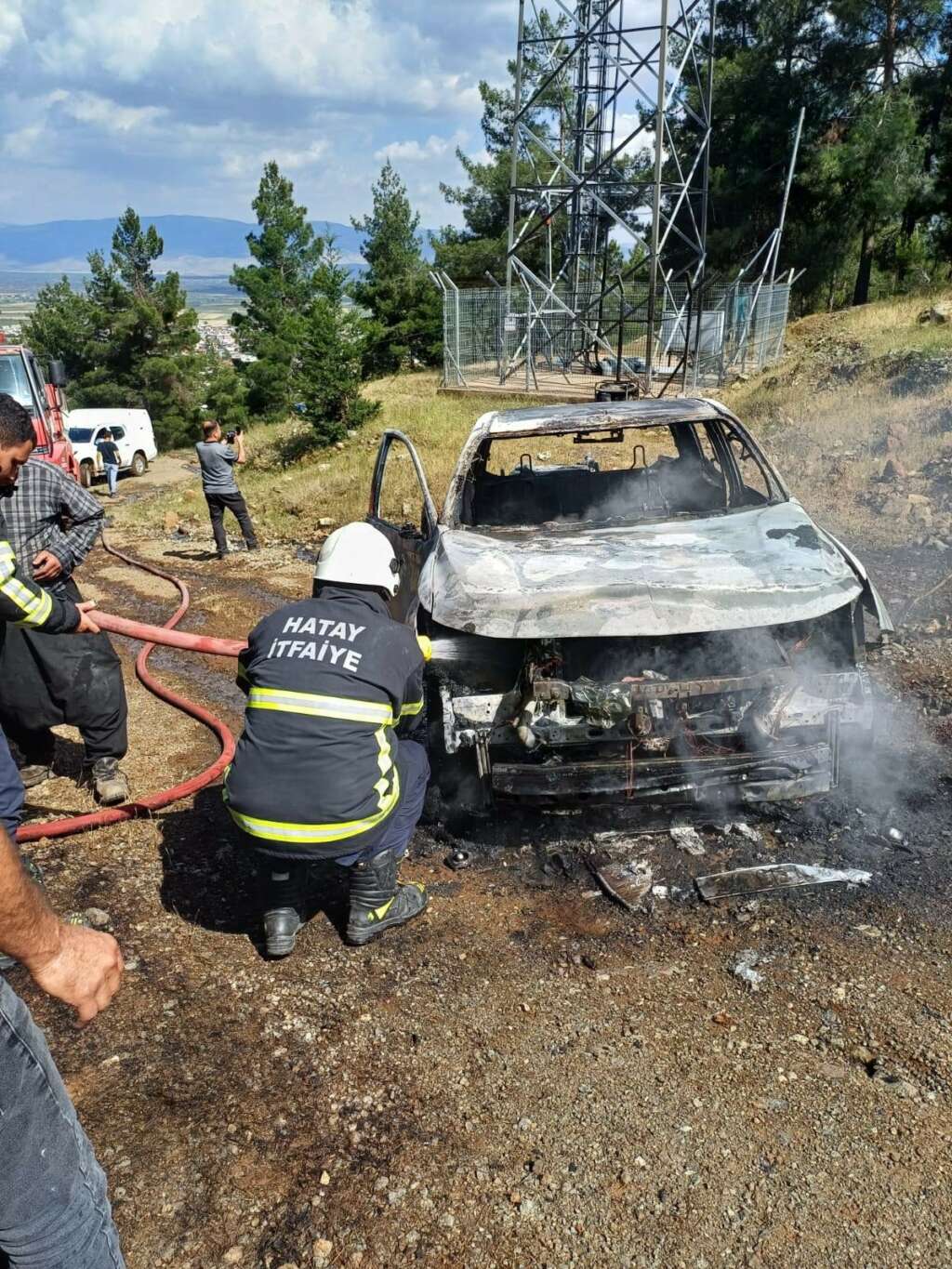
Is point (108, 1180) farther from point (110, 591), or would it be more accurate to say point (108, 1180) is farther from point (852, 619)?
point (110, 591)

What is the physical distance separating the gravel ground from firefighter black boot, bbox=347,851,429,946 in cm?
8

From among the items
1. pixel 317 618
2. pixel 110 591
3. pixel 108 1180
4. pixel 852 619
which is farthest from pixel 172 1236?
pixel 110 591

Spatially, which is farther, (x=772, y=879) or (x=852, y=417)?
(x=852, y=417)

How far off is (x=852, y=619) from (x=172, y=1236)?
10.7ft

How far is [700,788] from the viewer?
354 cm

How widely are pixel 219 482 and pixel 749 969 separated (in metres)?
8.54

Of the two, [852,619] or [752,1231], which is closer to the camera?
[752,1231]

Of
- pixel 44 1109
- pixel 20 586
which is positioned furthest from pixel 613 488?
pixel 44 1109

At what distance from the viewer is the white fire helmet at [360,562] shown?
3037 mm

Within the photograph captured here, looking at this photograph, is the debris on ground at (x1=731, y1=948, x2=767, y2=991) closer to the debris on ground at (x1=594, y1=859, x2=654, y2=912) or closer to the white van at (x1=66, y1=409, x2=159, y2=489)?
the debris on ground at (x1=594, y1=859, x2=654, y2=912)

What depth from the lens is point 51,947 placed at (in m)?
1.63

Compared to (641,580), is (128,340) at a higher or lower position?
lower

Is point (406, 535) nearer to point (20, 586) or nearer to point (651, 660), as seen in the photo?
point (651, 660)

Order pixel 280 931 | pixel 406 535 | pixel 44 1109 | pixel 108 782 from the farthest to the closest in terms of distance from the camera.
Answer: pixel 406 535 → pixel 108 782 → pixel 280 931 → pixel 44 1109
